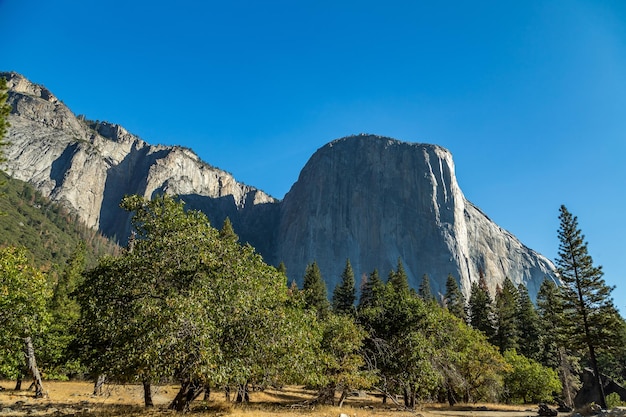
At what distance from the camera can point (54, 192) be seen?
178250 millimetres

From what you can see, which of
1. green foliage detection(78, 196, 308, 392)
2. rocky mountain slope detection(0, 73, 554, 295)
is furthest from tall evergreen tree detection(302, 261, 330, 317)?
rocky mountain slope detection(0, 73, 554, 295)

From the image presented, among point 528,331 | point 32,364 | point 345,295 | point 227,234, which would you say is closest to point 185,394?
point 227,234

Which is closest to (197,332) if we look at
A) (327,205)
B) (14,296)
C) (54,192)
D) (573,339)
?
(14,296)

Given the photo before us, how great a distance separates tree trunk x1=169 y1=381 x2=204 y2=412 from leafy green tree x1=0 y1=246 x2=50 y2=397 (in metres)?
8.69

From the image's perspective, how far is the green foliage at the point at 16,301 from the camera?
57.8 feet

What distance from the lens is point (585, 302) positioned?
3522 centimetres

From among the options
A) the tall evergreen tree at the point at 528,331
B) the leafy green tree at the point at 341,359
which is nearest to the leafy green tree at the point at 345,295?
the tall evergreen tree at the point at 528,331

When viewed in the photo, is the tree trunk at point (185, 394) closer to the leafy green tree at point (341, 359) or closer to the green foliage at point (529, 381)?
the leafy green tree at point (341, 359)

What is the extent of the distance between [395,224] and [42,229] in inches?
5381

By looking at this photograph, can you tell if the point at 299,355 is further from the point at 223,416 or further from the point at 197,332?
the point at 197,332

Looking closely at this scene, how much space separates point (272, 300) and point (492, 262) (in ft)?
500

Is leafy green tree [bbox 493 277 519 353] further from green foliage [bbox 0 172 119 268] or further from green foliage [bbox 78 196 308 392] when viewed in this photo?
green foliage [bbox 0 172 119 268]

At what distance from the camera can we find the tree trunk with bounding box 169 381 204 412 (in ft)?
48.9

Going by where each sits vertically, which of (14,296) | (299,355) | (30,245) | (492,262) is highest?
(492,262)
